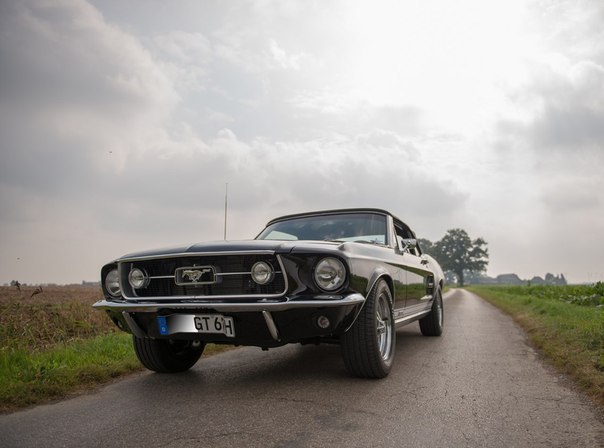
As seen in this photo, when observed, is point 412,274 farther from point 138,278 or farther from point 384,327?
point 138,278

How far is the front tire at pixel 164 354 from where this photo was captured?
12.6 ft

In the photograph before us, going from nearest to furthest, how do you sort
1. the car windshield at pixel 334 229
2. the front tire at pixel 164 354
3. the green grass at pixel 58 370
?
the green grass at pixel 58 370, the front tire at pixel 164 354, the car windshield at pixel 334 229

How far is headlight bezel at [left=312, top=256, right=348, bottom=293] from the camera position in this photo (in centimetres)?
317

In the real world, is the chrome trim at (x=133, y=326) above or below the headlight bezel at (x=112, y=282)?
below

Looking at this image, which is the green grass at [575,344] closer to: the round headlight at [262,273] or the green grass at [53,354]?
the round headlight at [262,273]

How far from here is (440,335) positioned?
6.50 metres

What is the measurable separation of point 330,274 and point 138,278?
1562 mm

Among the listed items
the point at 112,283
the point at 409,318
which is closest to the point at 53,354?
the point at 112,283

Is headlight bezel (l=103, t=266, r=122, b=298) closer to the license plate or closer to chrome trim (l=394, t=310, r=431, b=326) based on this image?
the license plate

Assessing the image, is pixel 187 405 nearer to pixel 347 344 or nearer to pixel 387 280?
pixel 347 344

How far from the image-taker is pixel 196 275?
340cm

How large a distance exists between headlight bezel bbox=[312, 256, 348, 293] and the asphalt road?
72 cm

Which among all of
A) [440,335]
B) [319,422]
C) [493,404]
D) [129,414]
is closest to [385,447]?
[319,422]

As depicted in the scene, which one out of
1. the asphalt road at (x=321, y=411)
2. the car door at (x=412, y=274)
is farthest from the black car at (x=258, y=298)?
the car door at (x=412, y=274)
